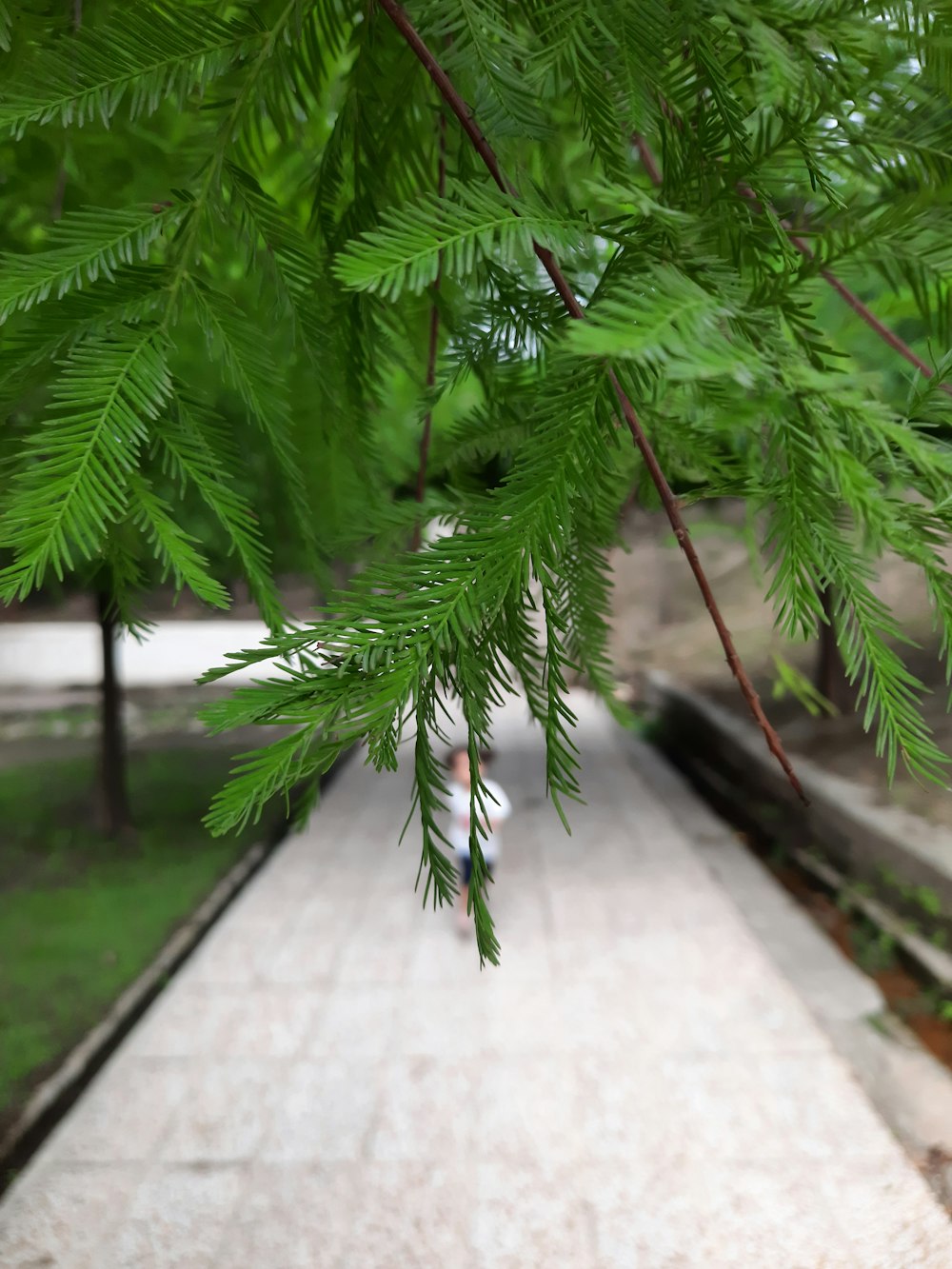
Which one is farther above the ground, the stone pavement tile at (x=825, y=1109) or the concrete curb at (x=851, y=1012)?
the stone pavement tile at (x=825, y=1109)

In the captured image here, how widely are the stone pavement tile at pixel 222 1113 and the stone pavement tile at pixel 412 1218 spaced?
44 centimetres

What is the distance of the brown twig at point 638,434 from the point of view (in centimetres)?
57

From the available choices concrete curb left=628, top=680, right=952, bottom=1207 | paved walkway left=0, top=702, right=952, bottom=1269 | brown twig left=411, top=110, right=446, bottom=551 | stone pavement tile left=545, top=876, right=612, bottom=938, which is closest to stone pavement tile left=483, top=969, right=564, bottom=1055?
paved walkway left=0, top=702, right=952, bottom=1269

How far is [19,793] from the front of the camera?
747 cm

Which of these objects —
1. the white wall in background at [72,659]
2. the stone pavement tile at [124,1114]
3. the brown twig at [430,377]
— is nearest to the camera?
the brown twig at [430,377]

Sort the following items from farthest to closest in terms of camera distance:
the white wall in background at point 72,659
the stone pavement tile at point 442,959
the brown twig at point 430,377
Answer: the white wall in background at point 72,659
the stone pavement tile at point 442,959
the brown twig at point 430,377

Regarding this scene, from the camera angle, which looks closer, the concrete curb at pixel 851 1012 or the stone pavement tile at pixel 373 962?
the concrete curb at pixel 851 1012

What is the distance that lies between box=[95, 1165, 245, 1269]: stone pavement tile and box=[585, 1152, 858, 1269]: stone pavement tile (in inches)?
40.2

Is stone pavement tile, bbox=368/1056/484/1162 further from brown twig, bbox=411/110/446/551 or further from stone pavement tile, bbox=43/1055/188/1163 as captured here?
brown twig, bbox=411/110/446/551

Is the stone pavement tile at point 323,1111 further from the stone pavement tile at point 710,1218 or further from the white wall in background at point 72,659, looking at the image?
the white wall in background at point 72,659

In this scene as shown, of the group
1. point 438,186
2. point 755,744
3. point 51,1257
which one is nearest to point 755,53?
point 438,186

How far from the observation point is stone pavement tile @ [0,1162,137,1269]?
2.37 metres

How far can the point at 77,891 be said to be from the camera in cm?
536

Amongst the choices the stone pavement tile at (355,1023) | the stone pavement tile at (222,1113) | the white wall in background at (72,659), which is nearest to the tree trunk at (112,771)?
the stone pavement tile at (355,1023)
